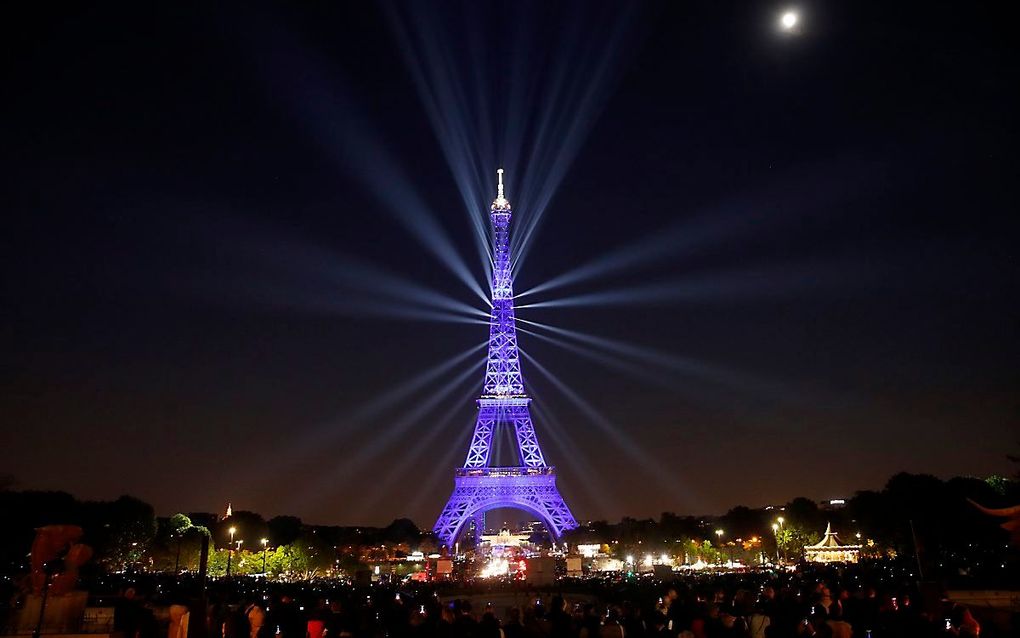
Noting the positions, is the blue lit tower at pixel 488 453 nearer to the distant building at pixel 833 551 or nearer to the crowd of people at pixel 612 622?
the distant building at pixel 833 551

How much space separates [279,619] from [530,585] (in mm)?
22446

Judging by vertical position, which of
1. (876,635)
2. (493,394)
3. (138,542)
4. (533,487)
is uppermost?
(493,394)

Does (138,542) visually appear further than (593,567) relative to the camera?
No

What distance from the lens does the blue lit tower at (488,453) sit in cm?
8069

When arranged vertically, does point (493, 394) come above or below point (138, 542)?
above

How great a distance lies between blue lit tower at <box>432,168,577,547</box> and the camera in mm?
80688

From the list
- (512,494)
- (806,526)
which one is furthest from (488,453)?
(806,526)

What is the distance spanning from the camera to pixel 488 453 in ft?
279

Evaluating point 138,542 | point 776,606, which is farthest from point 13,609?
point 138,542

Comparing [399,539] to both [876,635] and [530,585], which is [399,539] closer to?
[530,585]

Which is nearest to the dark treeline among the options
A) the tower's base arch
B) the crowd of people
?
the tower's base arch

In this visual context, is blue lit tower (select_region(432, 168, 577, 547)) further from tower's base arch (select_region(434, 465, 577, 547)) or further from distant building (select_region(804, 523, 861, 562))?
distant building (select_region(804, 523, 861, 562))

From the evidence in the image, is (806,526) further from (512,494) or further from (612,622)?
(612,622)

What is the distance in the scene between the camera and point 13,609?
17.6 meters
